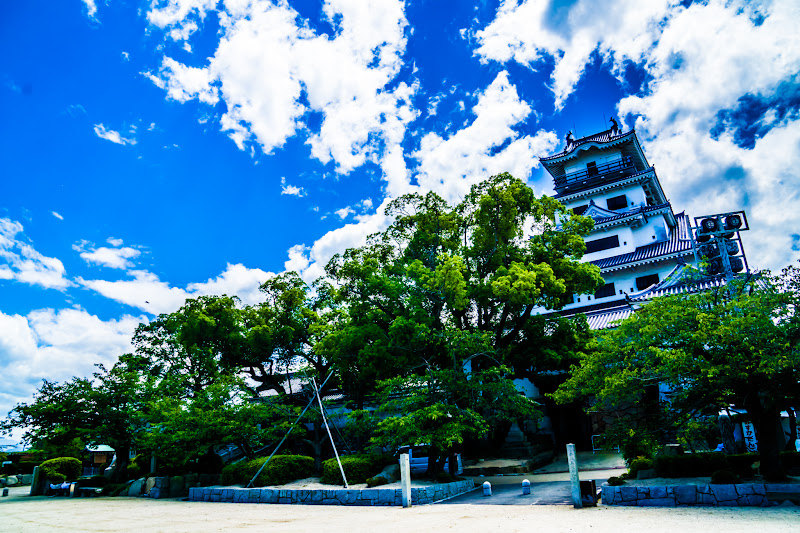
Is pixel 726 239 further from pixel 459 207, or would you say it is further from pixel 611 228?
pixel 611 228

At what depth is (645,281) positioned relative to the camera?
1242 inches

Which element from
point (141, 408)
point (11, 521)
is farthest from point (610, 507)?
point (141, 408)

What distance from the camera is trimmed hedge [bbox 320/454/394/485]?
1666cm

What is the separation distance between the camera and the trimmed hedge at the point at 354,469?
1666cm

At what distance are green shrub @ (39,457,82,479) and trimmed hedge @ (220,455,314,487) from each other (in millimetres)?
14824

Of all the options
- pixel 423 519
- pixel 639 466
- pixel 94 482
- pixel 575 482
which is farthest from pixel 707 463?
pixel 94 482

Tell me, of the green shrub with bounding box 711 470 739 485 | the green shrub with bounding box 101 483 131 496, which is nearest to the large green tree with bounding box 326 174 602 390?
the green shrub with bounding box 711 470 739 485

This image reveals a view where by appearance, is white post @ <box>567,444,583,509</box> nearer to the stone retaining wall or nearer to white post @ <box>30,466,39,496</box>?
the stone retaining wall

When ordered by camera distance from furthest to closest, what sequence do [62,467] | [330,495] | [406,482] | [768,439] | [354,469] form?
[62,467]
[354,469]
[330,495]
[406,482]
[768,439]

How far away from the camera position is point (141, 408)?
76.8 feet

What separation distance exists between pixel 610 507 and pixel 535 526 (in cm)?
352

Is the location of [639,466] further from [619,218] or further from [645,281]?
[619,218]

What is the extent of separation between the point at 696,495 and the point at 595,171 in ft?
101

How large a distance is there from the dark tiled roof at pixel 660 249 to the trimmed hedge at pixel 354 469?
22.7 meters
